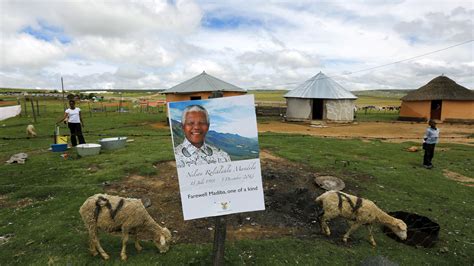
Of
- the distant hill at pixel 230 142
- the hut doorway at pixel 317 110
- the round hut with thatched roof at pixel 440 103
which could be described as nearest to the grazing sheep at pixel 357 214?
the distant hill at pixel 230 142

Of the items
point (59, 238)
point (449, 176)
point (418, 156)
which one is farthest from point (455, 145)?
point (59, 238)

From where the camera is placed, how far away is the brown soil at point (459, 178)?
10430 mm

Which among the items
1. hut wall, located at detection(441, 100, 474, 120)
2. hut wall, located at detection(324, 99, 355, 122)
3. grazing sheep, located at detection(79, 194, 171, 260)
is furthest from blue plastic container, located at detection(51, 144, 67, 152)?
hut wall, located at detection(441, 100, 474, 120)

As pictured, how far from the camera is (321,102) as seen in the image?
2917 centimetres

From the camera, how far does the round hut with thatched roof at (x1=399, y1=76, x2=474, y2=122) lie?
94.1 feet

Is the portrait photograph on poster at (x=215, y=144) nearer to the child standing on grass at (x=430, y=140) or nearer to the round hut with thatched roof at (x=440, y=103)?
the child standing on grass at (x=430, y=140)

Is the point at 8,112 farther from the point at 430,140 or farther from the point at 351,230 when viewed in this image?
the point at 430,140

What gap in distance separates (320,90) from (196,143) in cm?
2617

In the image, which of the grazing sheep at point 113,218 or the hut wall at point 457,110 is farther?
the hut wall at point 457,110

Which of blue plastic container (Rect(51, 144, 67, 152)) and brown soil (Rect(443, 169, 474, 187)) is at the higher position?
blue plastic container (Rect(51, 144, 67, 152))

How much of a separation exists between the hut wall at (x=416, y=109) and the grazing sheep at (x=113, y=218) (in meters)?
31.8

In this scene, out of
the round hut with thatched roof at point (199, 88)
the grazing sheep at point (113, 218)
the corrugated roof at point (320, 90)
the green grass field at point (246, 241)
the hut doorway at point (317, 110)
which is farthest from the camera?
the hut doorway at point (317, 110)

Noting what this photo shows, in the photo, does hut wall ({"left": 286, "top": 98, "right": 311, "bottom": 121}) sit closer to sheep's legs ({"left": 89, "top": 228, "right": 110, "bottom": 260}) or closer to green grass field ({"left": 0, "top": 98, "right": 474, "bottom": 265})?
green grass field ({"left": 0, "top": 98, "right": 474, "bottom": 265})

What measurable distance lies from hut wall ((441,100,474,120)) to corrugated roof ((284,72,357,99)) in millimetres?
9071
